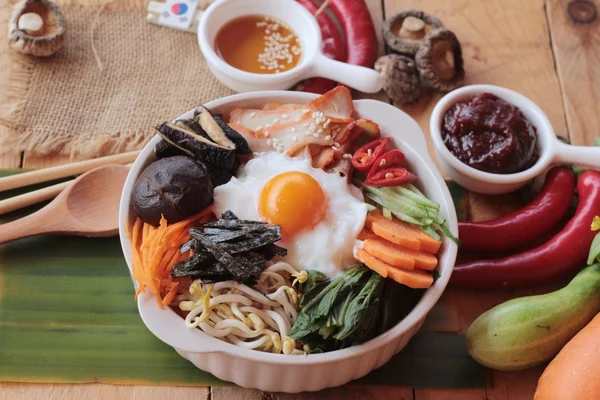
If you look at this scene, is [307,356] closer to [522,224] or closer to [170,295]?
[170,295]

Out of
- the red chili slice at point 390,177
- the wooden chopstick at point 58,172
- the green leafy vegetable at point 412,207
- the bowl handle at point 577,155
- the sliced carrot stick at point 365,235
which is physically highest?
the bowl handle at point 577,155

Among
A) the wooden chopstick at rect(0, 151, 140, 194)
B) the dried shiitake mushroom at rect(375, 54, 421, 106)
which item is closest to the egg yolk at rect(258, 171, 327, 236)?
the wooden chopstick at rect(0, 151, 140, 194)

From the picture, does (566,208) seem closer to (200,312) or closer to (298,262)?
(298,262)

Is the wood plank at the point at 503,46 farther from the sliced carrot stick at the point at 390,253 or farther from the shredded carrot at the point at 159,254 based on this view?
the shredded carrot at the point at 159,254

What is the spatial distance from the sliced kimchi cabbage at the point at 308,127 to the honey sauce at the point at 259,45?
687mm

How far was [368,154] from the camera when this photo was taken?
2740 millimetres

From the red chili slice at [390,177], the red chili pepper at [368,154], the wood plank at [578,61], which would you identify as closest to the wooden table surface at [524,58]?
the wood plank at [578,61]

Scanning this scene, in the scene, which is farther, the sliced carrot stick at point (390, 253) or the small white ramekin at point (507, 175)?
the small white ramekin at point (507, 175)

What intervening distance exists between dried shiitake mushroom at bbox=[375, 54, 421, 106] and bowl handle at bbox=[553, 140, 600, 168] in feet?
2.43

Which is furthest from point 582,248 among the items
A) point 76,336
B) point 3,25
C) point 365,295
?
point 3,25

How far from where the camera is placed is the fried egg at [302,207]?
8.25 ft

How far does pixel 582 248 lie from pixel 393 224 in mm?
900

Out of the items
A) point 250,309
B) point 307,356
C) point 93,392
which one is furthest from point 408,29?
point 93,392

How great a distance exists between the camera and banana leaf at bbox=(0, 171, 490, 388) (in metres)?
2.64
